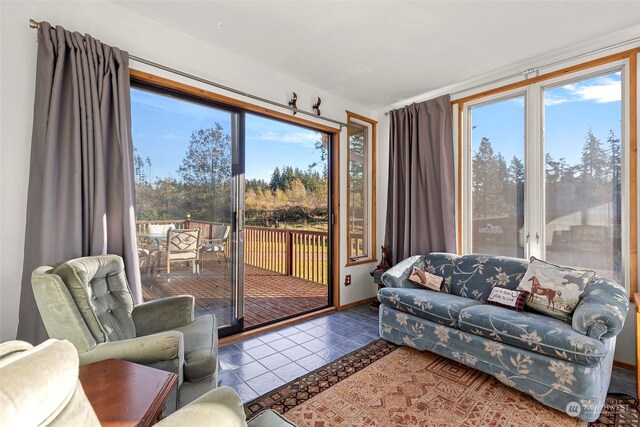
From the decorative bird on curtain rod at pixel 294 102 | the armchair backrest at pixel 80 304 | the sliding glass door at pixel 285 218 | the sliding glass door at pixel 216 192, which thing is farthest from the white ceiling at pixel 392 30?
the armchair backrest at pixel 80 304

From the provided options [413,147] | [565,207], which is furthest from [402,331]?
[413,147]

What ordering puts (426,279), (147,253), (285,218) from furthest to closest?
1. (285,218)
2. (426,279)
3. (147,253)

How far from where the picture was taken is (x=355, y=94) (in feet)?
12.3

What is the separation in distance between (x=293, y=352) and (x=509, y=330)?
5.60 feet

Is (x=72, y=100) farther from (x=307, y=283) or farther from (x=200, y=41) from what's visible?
(x=307, y=283)

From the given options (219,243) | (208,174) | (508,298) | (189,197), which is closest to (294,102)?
(208,174)

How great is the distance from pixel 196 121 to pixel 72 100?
0.93 meters

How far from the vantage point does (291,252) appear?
5.00 metres

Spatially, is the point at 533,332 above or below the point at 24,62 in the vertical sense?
below

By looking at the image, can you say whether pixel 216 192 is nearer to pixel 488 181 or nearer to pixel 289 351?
pixel 289 351

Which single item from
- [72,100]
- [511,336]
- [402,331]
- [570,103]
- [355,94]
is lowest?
[402,331]

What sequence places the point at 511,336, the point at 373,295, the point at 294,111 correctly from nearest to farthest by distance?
the point at 511,336
the point at 294,111
the point at 373,295

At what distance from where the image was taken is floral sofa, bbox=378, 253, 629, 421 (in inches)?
70.8

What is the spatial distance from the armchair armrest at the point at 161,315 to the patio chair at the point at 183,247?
66cm
